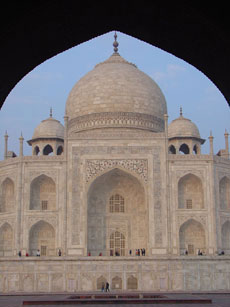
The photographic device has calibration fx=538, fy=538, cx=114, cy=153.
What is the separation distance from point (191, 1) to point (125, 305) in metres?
10.7

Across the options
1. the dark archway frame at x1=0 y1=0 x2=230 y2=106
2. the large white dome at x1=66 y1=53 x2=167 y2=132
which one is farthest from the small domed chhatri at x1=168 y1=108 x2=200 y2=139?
the dark archway frame at x1=0 y1=0 x2=230 y2=106

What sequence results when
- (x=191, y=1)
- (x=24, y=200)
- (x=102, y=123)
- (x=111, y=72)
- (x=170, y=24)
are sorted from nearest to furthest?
(x=191, y=1)
(x=170, y=24)
(x=24, y=200)
(x=102, y=123)
(x=111, y=72)

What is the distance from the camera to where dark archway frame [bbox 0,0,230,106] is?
12.2ft

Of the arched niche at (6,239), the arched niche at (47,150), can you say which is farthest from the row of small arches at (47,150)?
the arched niche at (6,239)

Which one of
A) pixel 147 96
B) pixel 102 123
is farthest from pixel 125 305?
pixel 147 96

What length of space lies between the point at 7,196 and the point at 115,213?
5.01 metres

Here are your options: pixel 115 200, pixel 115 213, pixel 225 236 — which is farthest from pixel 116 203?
pixel 225 236

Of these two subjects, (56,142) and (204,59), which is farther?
(56,142)

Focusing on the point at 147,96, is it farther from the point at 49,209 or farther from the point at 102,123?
the point at 49,209

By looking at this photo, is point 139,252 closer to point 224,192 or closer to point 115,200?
point 115,200

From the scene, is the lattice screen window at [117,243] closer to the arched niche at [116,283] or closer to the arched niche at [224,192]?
Result: the arched niche at [116,283]

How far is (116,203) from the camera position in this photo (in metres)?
24.7

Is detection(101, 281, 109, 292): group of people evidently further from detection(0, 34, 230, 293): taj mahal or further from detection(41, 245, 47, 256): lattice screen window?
detection(41, 245, 47, 256): lattice screen window

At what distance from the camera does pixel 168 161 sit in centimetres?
2359
